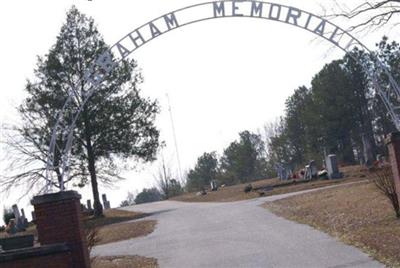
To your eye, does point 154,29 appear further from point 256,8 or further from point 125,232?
point 125,232

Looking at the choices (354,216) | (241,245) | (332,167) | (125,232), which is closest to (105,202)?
(332,167)

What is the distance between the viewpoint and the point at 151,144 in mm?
42156

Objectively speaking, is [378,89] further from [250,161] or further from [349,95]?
[250,161]

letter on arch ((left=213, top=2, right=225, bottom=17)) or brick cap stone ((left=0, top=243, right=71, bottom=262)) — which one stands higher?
letter on arch ((left=213, top=2, right=225, bottom=17))

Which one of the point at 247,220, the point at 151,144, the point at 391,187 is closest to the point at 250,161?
the point at 151,144

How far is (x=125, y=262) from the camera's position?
18359mm

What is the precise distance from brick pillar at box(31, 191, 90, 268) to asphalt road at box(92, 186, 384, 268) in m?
4.00

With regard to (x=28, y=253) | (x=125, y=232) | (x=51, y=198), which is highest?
(x=51, y=198)

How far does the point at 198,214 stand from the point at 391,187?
559 inches

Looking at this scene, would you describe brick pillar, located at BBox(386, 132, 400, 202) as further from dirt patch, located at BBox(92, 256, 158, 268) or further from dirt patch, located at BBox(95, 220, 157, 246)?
dirt patch, located at BBox(95, 220, 157, 246)

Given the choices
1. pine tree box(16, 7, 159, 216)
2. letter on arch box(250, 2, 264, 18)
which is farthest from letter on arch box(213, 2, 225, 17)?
pine tree box(16, 7, 159, 216)

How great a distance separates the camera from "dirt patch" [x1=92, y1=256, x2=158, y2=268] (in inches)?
672

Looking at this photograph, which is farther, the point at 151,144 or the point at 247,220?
the point at 151,144

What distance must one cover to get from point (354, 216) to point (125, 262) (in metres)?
6.53
